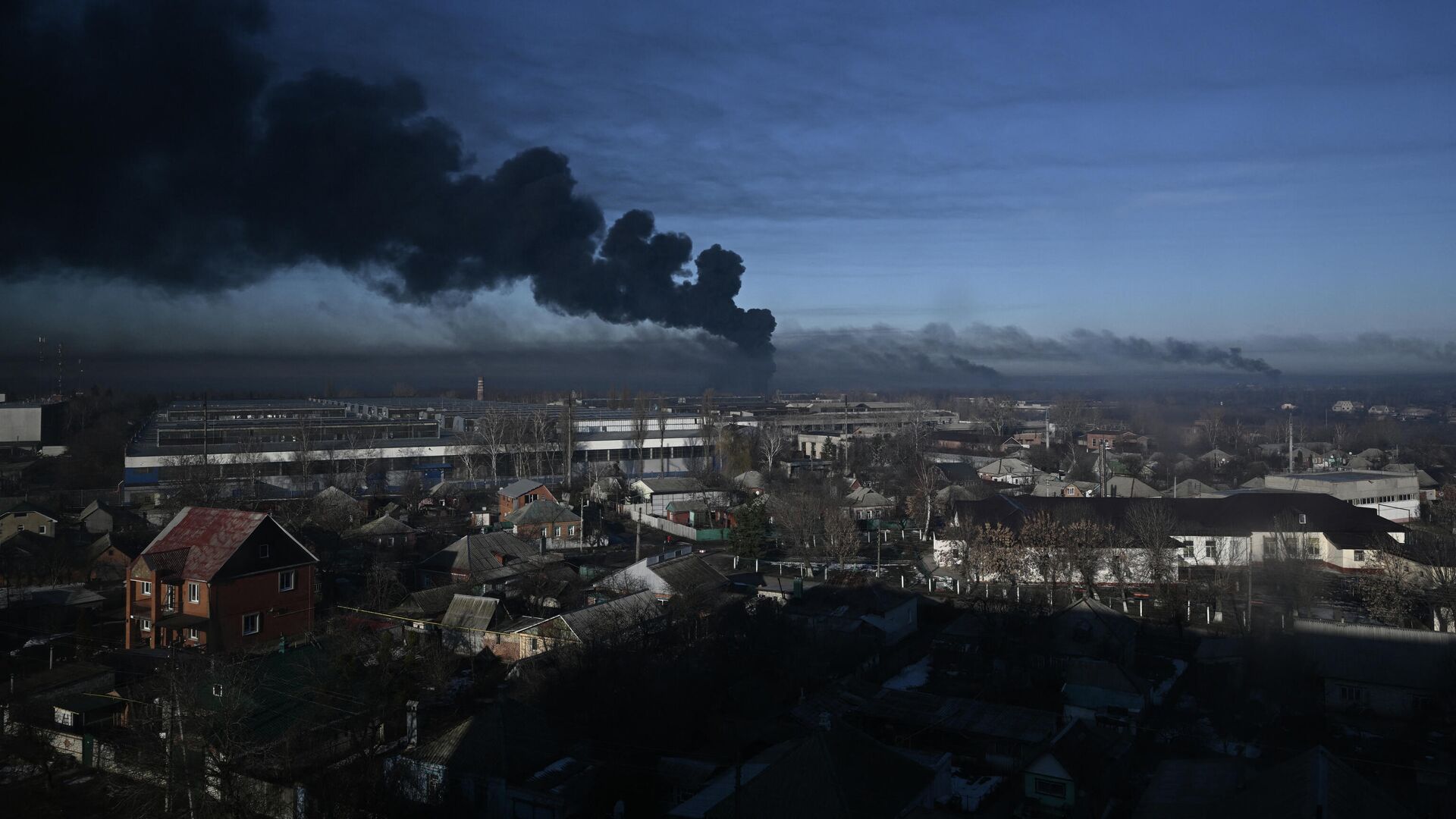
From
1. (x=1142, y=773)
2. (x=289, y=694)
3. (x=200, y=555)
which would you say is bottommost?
(x=1142, y=773)

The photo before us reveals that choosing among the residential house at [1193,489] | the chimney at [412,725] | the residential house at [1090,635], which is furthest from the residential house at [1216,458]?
the chimney at [412,725]

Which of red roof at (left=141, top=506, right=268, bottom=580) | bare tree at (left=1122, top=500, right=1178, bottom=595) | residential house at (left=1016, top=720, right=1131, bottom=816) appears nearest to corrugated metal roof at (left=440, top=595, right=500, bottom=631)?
red roof at (left=141, top=506, right=268, bottom=580)

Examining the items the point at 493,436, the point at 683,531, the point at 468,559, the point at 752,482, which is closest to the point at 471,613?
the point at 468,559

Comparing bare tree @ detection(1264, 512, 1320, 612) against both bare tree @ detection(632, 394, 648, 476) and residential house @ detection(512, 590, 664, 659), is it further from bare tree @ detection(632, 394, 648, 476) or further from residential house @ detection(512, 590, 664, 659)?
bare tree @ detection(632, 394, 648, 476)

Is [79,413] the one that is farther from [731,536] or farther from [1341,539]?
[1341,539]

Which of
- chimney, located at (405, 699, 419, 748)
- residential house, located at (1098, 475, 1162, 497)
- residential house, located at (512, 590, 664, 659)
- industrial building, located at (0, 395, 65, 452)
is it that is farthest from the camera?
industrial building, located at (0, 395, 65, 452)

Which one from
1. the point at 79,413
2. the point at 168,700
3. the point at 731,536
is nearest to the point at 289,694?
the point at 168,700
